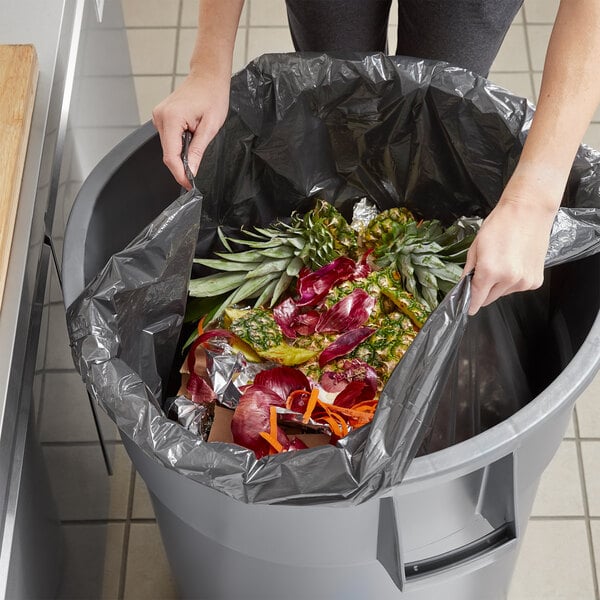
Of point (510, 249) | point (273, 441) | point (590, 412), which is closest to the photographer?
point (510, 249)

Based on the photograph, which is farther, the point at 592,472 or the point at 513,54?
the point at 513,54

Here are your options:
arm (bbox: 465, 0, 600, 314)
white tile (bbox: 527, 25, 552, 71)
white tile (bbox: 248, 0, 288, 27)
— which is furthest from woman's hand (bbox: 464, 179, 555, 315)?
white tile (bbox: 248, 0, 288, 27)

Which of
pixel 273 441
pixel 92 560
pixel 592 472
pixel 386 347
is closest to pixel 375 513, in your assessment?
pixel 273 441

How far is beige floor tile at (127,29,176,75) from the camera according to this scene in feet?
6.04

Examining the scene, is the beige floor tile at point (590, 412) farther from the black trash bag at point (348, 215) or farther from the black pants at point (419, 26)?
the black pants at point (419, 26)

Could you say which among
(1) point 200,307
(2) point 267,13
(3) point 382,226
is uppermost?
(2) point 267,13

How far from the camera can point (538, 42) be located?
1.84 metres

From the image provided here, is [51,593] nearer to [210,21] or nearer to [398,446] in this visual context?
[398,446]

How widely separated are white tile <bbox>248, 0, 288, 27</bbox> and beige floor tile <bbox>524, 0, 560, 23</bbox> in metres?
0.50

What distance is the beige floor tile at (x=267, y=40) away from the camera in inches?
72.1

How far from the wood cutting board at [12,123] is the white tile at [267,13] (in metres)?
1.00

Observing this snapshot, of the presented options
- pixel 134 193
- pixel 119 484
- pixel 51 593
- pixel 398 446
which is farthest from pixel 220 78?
pixel 119 484

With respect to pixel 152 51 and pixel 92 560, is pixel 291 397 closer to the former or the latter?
pixel 92 560

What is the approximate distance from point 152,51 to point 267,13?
254mm
